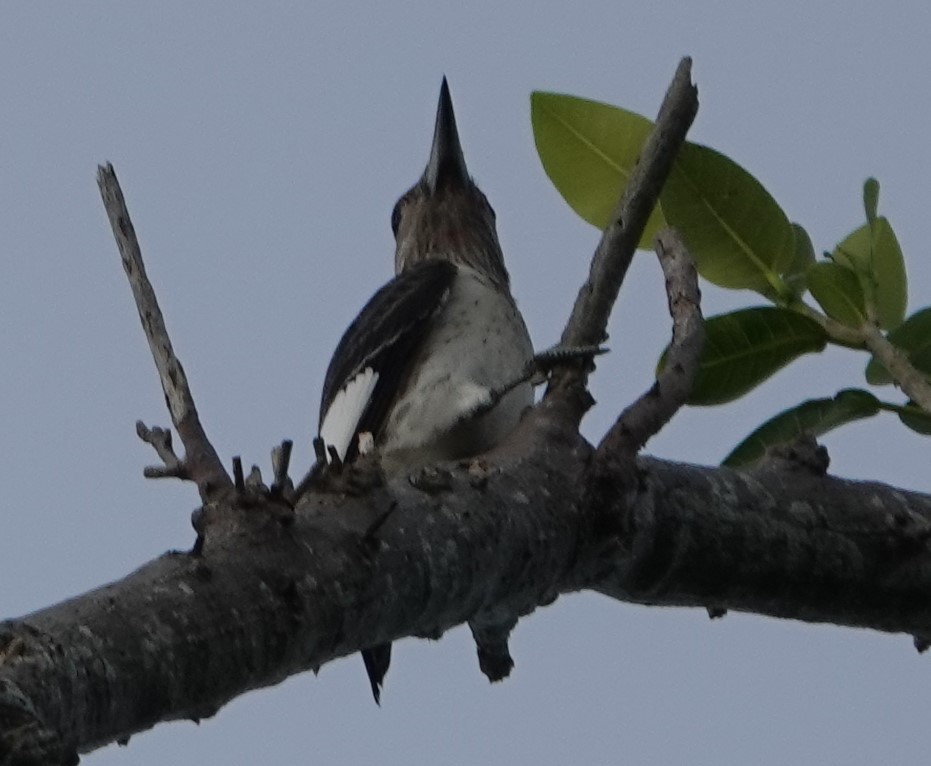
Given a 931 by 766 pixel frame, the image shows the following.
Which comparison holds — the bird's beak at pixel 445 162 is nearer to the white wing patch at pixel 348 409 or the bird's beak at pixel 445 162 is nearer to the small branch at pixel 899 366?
the white wing patch at pixel 348 409

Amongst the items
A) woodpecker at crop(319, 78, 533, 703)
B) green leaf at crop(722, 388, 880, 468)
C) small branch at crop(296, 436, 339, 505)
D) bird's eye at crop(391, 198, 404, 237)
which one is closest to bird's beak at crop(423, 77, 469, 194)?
bird's eye at crop(391, 198, 404, 237)

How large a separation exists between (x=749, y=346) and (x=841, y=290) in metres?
0.20

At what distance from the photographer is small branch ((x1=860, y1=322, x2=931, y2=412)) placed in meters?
2.68

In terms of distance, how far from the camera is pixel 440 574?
2010 millimetres

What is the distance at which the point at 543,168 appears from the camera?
328 cm

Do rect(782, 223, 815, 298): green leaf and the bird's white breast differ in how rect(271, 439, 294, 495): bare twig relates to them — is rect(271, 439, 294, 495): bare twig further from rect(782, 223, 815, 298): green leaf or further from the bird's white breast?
the bird's white breast

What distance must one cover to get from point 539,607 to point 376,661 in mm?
1198

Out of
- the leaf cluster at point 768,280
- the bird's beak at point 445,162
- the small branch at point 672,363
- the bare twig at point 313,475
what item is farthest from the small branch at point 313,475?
the bird's beak at point 445,162

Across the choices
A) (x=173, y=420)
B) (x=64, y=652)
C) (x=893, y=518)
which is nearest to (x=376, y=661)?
(x=893, y=518)

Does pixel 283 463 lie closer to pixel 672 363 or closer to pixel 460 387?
pixel 672 363

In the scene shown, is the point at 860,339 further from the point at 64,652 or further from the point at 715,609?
the point at 64,652

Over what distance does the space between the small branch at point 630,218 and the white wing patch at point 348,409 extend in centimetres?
146

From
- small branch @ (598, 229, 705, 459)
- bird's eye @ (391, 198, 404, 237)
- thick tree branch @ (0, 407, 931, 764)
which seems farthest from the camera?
bird's eye @ (391, 198, 404, 237)

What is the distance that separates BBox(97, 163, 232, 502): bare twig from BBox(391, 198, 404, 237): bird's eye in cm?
391
